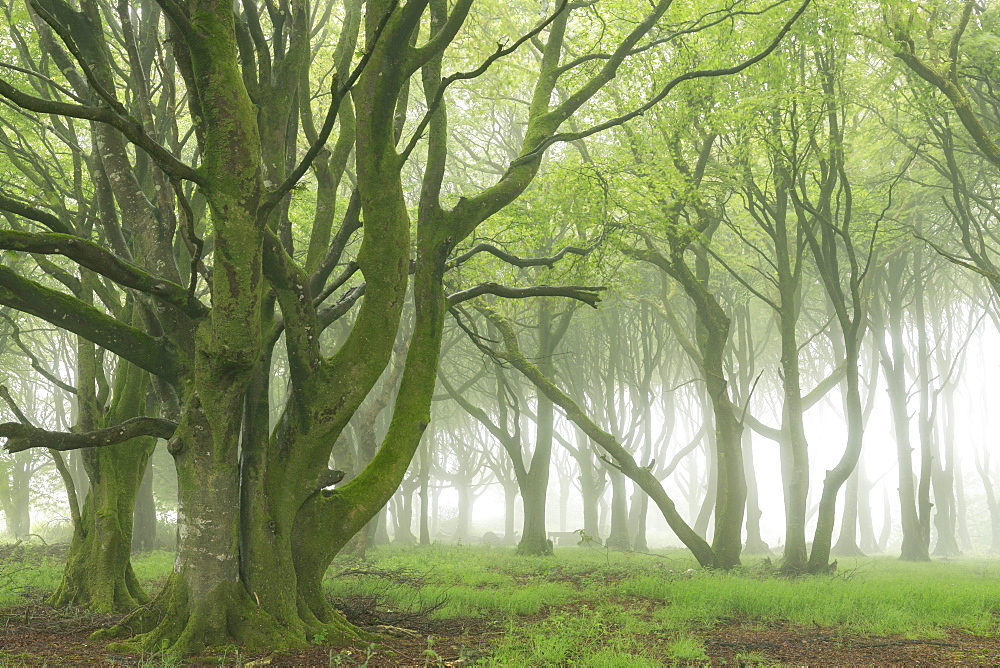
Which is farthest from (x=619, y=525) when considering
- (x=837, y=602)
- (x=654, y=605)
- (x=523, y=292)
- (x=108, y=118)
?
(x=108, y=118)

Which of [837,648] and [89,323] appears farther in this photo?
[837,648]

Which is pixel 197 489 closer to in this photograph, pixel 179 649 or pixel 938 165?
pixel 179 649

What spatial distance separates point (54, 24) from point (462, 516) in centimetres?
3567

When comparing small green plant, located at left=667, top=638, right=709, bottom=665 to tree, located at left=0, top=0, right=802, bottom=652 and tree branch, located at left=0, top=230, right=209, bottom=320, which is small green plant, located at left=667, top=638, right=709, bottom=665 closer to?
tree, located at left=0, top=0, right=802, bottom=652

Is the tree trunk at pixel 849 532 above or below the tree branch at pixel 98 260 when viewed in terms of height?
below

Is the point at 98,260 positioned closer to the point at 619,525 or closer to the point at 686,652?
the point at 686,652

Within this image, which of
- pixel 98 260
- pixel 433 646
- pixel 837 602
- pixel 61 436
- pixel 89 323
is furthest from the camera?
pixel 837 602

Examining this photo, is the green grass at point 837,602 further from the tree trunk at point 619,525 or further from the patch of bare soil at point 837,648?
the tree trunk at point 619,525

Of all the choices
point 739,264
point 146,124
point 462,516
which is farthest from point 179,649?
point 462,516

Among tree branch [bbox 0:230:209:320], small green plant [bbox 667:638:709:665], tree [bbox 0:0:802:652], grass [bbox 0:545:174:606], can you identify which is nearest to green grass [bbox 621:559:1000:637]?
small green plant [bbox 667:638:709:665]

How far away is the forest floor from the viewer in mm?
5594

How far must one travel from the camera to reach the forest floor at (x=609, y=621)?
559cm

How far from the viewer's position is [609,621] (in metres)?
7.78

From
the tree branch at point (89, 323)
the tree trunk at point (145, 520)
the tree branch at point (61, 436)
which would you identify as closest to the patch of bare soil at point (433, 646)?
the tree branch at point (61, 436)
